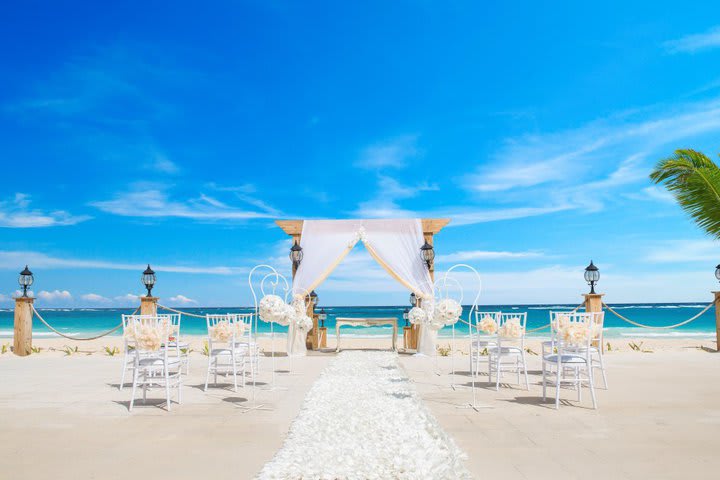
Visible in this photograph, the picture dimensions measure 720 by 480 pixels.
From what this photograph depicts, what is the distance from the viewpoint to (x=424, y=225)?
10797 millimetres

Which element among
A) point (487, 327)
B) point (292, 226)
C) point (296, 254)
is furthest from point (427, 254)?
point (487, 327)

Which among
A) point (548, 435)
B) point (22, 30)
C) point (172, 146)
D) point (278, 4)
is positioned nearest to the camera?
point (548, 435)

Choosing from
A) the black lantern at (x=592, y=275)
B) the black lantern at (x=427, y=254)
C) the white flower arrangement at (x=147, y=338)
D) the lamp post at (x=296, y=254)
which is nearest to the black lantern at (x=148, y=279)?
the lamp post at (x=296, y=254)

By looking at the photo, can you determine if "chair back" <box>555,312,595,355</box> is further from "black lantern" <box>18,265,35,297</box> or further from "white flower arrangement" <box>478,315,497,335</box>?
"black lantern" <box>18,265,35,297</box>

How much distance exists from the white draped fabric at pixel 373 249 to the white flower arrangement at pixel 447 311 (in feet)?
12.9

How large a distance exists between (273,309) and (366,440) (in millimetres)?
2694

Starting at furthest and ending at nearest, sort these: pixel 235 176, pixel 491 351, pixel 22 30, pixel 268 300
Answer: pixel 235 176
pixel 22 30
pixel 491 351
pixel 268 300

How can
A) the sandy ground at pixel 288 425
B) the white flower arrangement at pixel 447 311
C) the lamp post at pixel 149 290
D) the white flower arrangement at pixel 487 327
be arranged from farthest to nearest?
the lamp post at pixel 149 290 < the white flower arrangement at pixel 487 327 < the white flower arrangement at pixel 447 311 < the sandy ground at pixel 288 425

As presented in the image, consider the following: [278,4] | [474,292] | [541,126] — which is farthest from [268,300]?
[541,126]

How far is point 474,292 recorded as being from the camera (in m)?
6.45

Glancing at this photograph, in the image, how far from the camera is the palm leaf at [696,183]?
296 inches

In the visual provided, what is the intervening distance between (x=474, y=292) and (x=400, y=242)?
412cm

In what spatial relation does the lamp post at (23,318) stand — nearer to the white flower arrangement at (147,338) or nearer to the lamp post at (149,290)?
the lamp post at (149,290)

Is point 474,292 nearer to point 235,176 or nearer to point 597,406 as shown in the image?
point 597,406
